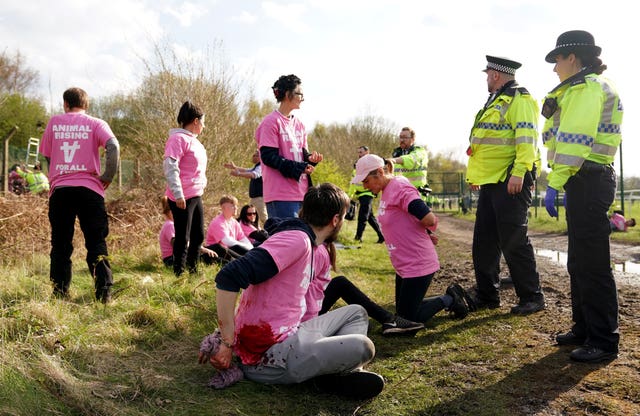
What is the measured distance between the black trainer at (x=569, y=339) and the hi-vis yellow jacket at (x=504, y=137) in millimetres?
1362

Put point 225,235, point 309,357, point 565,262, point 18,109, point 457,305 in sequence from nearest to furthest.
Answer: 1. point 309,357
2. point 457,305
3. point 225,235
4. point 565,262
5. point 18,109

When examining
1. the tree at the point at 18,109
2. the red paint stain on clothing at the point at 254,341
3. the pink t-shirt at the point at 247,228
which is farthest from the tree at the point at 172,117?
the tree at the point at 18,109

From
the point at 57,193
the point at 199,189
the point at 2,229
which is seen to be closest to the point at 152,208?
the point at 2,229

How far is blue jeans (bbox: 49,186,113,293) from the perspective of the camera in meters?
4.61

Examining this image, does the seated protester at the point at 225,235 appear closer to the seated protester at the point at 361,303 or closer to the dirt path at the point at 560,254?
the seated protester at the point at 361,303

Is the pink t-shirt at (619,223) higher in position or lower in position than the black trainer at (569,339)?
higher

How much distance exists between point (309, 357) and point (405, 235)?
5.58ft

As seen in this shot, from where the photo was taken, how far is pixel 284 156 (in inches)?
185

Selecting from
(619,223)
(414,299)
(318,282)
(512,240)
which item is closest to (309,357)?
(318,282)

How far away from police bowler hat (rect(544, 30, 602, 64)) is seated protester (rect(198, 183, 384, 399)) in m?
2.06

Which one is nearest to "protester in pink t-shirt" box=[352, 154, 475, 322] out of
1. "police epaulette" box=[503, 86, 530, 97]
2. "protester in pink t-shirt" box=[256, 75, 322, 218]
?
"protester in pink t-shirt" box=[256, 75, 322, 218]

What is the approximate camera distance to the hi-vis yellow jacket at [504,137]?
446 cm

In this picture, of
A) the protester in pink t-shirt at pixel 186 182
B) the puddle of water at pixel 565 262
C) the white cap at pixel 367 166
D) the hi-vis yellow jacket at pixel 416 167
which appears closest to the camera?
the white cap at pixel 367 166

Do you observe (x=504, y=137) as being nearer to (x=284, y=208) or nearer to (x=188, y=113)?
(x=284, y=208)
